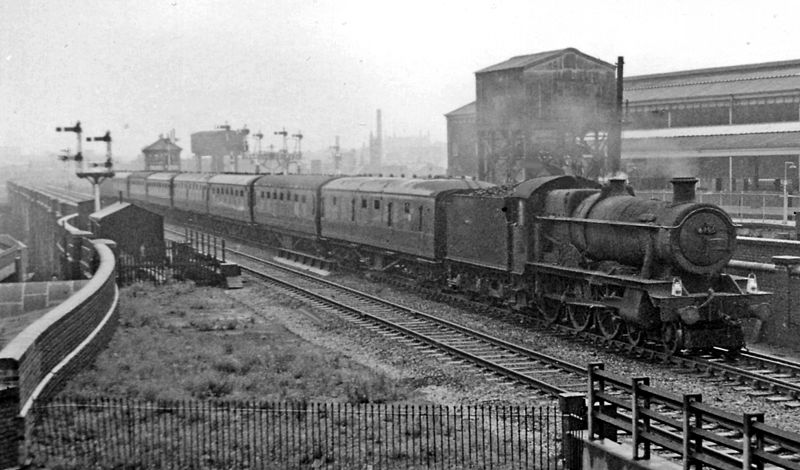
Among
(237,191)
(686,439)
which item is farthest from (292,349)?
(237,191)

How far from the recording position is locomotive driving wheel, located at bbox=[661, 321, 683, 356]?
14.7m

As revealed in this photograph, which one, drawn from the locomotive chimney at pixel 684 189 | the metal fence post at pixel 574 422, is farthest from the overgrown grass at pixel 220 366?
the locomotive chimney at pixel 684 189

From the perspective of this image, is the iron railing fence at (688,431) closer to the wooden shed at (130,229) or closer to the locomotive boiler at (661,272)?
the locomotive boiler at (661,272)

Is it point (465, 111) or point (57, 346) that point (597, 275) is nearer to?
point (57, 346)

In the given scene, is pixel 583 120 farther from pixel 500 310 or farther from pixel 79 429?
pixel 79 429

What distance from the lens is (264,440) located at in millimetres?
10109

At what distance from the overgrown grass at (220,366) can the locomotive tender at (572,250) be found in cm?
452

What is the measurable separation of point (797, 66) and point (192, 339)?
3314 cm

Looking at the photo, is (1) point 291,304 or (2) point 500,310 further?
(1) point 291,304

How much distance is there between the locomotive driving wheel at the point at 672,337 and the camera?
578 inches

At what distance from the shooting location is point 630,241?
1528cm

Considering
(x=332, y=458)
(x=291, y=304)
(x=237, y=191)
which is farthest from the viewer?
(x=237, y=191)

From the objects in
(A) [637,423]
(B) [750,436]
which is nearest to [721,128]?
(A) [637,423]

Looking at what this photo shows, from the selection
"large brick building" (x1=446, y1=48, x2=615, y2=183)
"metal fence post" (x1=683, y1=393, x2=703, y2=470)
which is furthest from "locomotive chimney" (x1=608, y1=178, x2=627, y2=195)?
"large brick building" (x1=446, y1=48, x2=615, y2=183)
